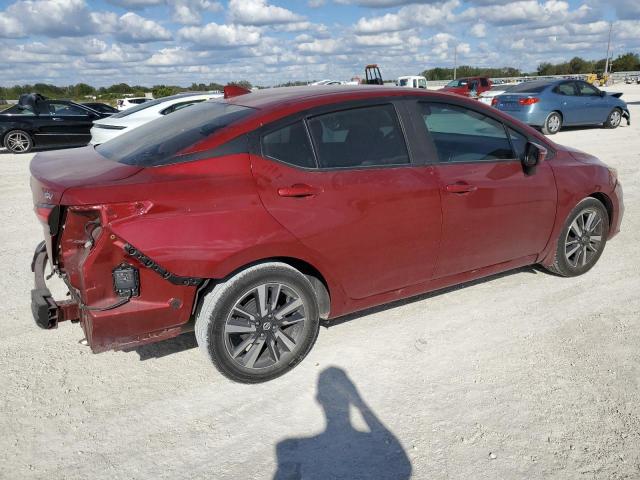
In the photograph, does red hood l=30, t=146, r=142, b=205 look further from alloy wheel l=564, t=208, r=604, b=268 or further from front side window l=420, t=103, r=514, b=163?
alloy wheel l=564, t=208, r=604, b=268

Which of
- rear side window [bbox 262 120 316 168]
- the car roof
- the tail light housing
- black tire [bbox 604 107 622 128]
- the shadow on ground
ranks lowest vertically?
the shadow on ground

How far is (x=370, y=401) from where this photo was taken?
3143 millimetres

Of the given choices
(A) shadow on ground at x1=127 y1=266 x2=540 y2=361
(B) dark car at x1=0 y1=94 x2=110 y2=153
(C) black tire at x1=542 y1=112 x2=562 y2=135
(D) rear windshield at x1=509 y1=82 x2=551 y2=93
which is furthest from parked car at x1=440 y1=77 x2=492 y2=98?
(A) shadow on ground at x1=127 y1=266 x2=540 y2=361

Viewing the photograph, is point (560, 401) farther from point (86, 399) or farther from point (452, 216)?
point (86, 399)

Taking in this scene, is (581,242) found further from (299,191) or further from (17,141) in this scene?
(17,141)

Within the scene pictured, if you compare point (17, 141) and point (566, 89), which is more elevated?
point (566, 89)

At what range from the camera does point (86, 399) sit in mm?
3203

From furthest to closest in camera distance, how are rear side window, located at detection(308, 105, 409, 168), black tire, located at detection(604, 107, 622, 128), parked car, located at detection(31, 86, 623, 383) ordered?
black tire, located at detection(604, 107, 622, 128)
rear side window, located at detection(308, 105, 409, 168)
parked car, located at detection(31, 86, 623, 383)

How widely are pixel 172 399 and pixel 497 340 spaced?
218cm

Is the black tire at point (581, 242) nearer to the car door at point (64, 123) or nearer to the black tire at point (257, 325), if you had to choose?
the black tire at point (257, 325)

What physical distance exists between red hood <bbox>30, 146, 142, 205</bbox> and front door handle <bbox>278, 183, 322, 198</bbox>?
81cm

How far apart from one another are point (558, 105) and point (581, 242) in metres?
12.0

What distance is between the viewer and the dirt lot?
8.78ft

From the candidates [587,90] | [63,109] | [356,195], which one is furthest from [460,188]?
[587,90]
